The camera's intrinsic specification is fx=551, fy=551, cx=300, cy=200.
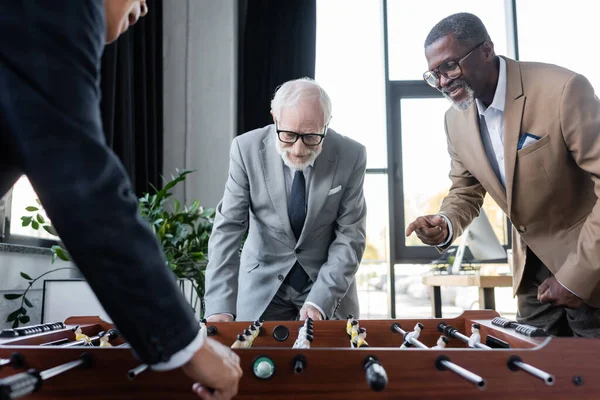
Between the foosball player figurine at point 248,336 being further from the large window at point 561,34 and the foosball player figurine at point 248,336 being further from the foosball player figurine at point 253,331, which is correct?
the large window at point 561,34

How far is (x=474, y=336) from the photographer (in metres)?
1.44

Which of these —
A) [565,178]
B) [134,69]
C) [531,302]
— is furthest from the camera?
[134,69]

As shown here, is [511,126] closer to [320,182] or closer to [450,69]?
[450,69]

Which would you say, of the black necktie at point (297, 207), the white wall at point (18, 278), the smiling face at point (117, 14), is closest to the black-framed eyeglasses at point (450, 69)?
the black necktie at point (297, 207)

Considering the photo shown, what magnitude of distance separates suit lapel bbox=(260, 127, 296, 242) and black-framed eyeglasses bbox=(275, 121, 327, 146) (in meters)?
0.12

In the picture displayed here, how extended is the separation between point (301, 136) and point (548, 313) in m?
1.06

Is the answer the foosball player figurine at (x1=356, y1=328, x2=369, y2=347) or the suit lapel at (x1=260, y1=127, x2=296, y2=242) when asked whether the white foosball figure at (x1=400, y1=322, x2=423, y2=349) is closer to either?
the foosball player figurine at (x1=356, y1=328, x2=369, y2=347)

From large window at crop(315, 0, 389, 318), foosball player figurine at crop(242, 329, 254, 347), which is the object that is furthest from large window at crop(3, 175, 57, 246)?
large window at crop(315, 0, 389, 318)

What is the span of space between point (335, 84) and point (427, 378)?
4.32m

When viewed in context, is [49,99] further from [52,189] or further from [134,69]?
[134,69]

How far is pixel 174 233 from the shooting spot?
10.5 ft

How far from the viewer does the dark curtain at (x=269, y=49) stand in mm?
4727

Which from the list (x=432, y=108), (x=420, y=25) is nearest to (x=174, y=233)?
(x=432, y=108)

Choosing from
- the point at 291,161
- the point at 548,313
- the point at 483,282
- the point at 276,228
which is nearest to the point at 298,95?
the point at 291,161
